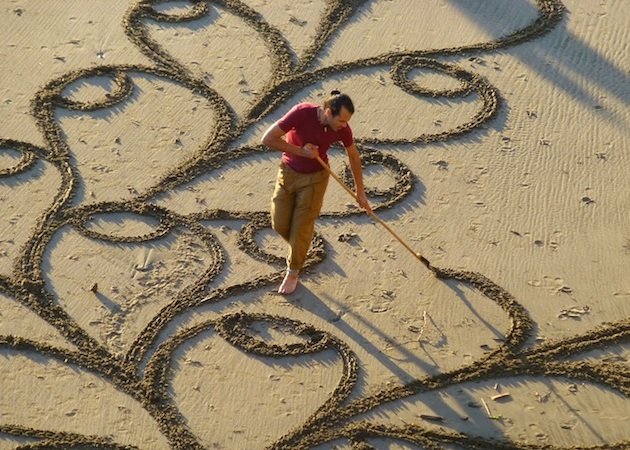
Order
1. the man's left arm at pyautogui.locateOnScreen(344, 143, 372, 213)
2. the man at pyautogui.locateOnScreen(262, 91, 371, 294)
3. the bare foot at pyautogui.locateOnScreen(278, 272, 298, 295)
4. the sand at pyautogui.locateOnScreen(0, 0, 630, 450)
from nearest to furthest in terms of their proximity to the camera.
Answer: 1. the sand at pyautogui.locateOnScreen(0, 0, 630, 450)
2. the man at pyautogui.locateOnScreen(262, 91, 371, 294)
3. the man's left arm at pyautogui.locateOnScreen(344, 143, 372, 213)
4. the bare foot at pyautogui.locateOnScreen(278, 272, 298, 295)

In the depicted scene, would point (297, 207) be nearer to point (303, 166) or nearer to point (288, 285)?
point (303, 166)

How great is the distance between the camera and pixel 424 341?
6.80 m

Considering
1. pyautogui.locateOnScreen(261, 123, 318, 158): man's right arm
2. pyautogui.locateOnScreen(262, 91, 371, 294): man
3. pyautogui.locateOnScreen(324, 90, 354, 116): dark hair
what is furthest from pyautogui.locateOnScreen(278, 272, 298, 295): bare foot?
pyautogui.locateOnScreen(324, 90, 354, 116): dark hair

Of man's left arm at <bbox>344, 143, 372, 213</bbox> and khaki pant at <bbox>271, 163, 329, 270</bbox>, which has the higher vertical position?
man's left arm at <bbox>344, 143, 372, 213</bbox>

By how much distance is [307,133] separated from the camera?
6.65m

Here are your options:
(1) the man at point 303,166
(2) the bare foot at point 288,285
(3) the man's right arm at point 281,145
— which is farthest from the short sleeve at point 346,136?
(2) the bare foot at point 288,285

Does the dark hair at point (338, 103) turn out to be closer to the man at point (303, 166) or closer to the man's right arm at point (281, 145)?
the man at point (303, 166)

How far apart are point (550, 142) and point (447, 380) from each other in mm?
2603

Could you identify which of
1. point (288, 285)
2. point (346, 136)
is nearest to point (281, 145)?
point (346, 136)

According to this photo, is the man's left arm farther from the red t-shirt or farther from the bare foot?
the bare foot

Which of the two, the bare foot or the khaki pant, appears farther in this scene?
the bare foot

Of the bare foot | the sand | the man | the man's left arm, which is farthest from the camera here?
the bare foot

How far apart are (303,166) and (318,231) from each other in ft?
3.11

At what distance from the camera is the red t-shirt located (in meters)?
6.59
